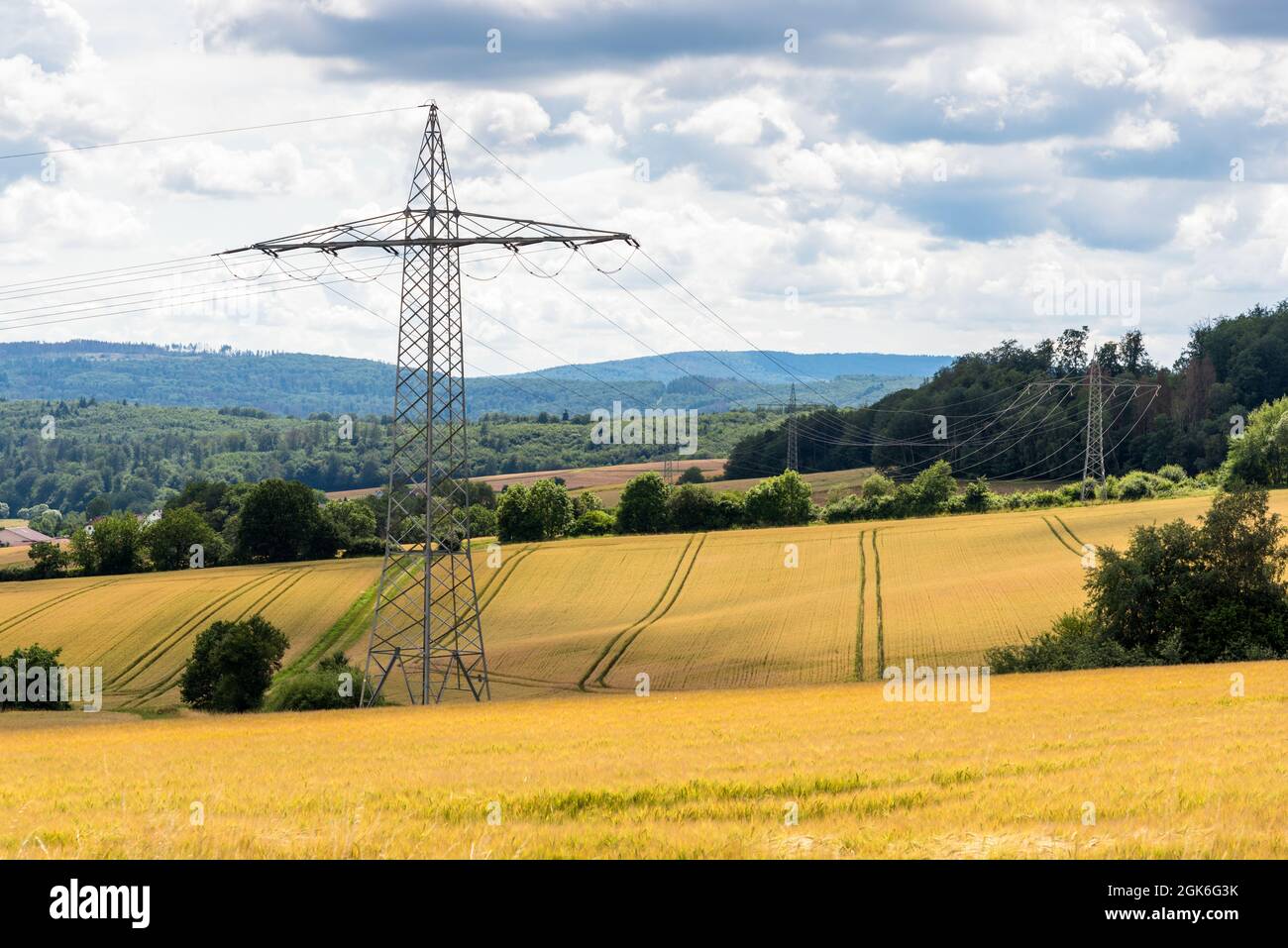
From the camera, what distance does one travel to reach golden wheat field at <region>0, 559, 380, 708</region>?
69.4 m

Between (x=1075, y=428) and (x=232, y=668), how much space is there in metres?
141

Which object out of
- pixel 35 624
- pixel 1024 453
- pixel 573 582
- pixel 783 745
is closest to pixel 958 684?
pixel 783 745

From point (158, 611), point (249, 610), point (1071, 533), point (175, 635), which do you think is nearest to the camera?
point (175, 635)

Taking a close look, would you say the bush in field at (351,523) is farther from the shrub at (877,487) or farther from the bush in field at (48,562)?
the shrub at (877,487)

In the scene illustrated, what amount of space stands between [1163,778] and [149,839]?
11565 mm

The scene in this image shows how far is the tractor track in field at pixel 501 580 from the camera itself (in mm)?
80875

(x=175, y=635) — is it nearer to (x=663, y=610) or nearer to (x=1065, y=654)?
(x=663, y=610)

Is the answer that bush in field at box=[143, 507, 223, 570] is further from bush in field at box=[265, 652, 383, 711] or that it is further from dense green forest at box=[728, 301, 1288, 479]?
dense green forest at box=[728, 301, 1288, 479]

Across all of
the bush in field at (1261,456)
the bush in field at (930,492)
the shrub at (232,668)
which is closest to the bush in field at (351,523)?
the shrub at (232,668)

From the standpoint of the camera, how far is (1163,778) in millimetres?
15508

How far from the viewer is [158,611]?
80938mm

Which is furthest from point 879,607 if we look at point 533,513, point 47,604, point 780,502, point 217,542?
point 217,542

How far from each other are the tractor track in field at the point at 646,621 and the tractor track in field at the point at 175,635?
25.5m
